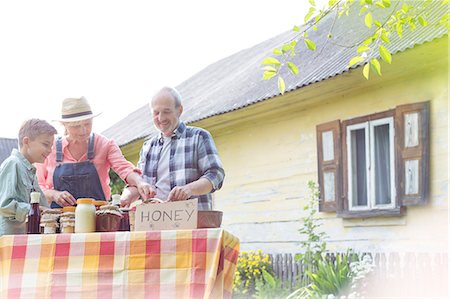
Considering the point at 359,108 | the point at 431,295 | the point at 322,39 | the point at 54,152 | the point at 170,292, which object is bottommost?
the point at 431,295

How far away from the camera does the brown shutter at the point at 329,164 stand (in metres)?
9.20

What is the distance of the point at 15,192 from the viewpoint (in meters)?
3.48

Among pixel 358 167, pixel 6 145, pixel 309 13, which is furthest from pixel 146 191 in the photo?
pixel 6 145

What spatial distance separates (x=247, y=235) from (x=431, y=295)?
3976mm

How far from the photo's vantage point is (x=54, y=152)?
4.13 meters

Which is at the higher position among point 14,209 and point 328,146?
point 328,146

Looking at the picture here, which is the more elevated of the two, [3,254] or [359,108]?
[359,108]

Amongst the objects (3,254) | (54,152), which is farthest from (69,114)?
(3,254)

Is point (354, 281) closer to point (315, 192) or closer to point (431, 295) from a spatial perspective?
point (431, 295)

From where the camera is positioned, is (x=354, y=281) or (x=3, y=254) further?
(x=354, y=281)

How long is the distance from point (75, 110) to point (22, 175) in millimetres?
584

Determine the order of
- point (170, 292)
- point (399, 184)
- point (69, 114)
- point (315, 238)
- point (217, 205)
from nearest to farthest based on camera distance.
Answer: point (170, 292)
point (69, 114)
point (399, 184)
point (315, 238)
point (217, 205)

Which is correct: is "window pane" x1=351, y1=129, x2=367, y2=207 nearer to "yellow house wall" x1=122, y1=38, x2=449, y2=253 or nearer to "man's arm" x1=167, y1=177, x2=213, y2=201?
"yellow house wall" x1=122, y1=38, x2=449, y2=253

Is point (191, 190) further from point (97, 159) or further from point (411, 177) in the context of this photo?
point (411, 177)
